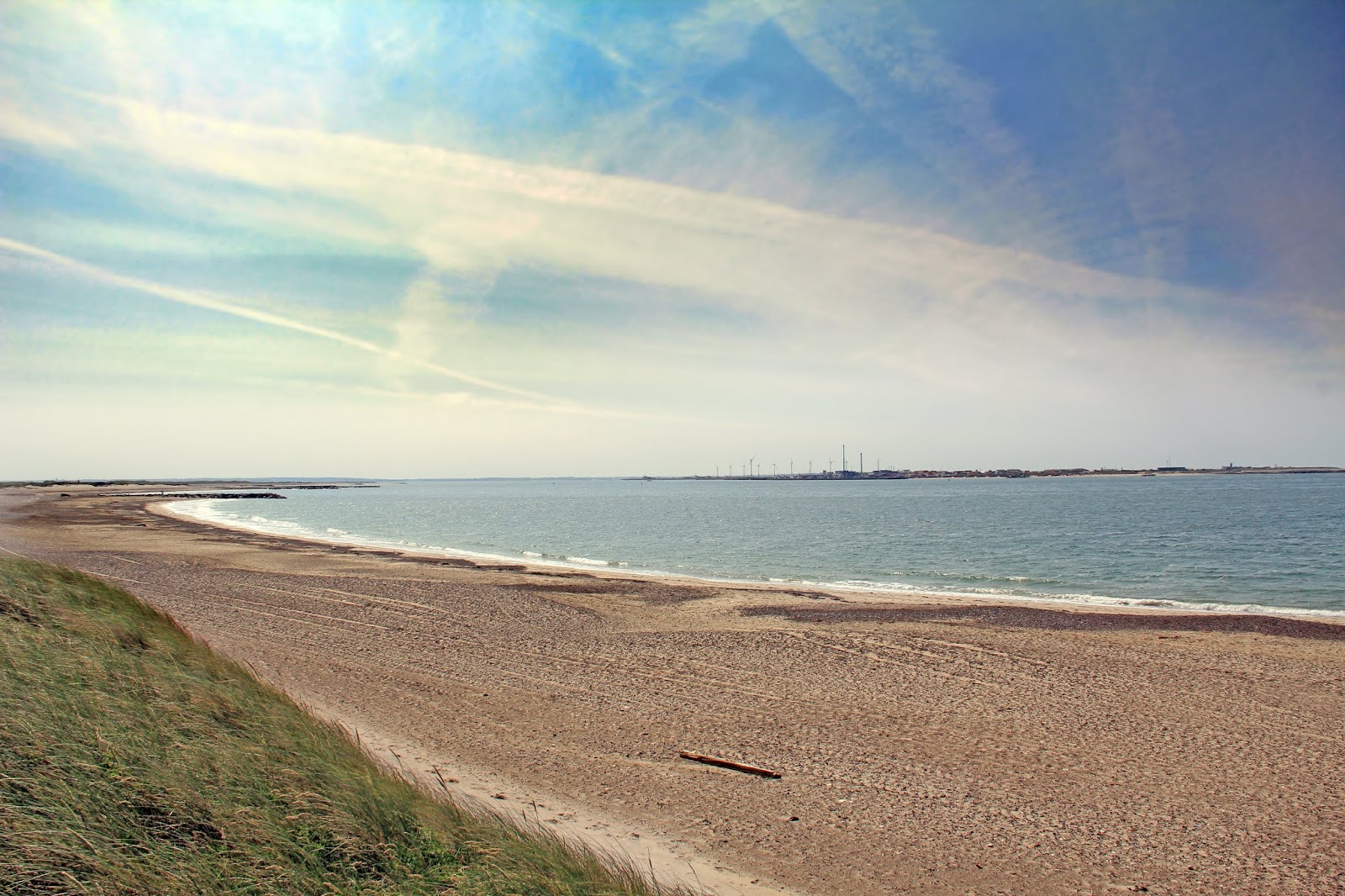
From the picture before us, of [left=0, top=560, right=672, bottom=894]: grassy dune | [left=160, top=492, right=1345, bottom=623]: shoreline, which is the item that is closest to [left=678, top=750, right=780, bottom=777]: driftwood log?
[left=0, top=560, right=672, bottom=894]: grassy dune

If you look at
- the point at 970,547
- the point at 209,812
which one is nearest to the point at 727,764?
the point at 209,812

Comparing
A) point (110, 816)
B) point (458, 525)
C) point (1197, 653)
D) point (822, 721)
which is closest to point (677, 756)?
point (822, 721)

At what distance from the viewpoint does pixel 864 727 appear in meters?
9.96

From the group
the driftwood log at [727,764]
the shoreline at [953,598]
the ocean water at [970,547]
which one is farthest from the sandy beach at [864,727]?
the ocean water at [970,547]

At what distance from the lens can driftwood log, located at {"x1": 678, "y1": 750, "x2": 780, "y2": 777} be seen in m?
8.31

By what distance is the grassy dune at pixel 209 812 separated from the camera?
3.84m

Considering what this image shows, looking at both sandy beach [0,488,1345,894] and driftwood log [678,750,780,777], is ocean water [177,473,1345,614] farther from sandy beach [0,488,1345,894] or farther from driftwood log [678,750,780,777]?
driftwood log [678,750,780,777]

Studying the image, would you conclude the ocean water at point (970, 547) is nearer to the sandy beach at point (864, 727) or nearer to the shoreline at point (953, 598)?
the shoreline at point (953, 598)

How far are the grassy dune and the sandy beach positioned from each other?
211 cm

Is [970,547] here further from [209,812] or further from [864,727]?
[209,812]

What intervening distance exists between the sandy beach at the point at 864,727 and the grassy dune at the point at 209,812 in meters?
2.11

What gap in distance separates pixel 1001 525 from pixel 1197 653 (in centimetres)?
4338

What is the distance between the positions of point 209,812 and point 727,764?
5485 millimetres

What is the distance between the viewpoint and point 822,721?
402 inches
